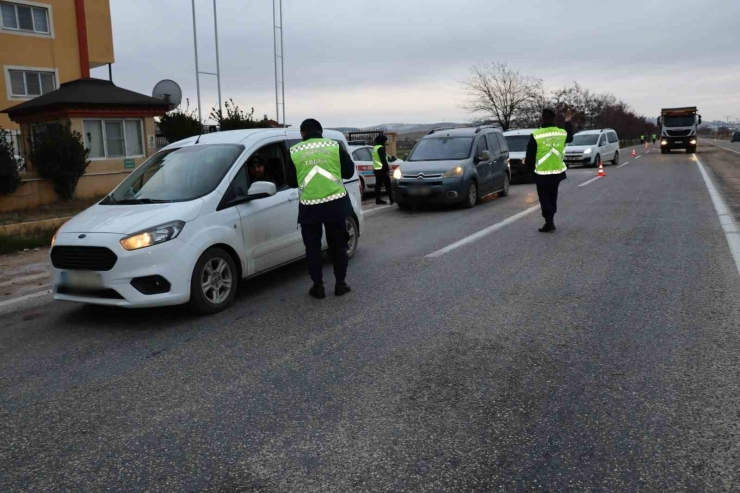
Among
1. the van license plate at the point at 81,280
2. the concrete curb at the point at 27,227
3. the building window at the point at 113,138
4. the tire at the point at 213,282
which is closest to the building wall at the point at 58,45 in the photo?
the building window at the point at 113,138

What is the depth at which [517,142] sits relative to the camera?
2262 cm

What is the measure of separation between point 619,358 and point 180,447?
10.2 ft

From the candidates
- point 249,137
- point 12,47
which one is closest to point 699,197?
point 249,137

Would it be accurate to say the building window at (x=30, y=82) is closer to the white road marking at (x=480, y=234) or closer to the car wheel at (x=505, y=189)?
the car wheel at (x=505, y=189)

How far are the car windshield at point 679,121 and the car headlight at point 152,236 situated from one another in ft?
139

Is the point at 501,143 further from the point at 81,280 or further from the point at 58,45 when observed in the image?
the point at 58,45

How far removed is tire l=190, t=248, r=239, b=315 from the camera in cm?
587

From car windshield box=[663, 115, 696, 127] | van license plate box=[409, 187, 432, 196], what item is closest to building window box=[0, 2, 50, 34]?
van license plate box=[409, 187, 432, 196]

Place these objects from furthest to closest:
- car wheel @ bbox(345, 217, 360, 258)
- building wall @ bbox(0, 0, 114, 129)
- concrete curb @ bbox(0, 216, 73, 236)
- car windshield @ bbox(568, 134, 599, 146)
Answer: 1. car windshield @ bbox(568, 134, 599, 146)
2. building wall @ bbox(0, 0, 114, 129)
3. concrete curb @ bbox(0, 216, 73, 236)
4. car wheel @ bbox(345, 217, 360, 258)

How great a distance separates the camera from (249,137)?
7.14m

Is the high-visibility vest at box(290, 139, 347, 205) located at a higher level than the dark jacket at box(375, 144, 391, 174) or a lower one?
higher

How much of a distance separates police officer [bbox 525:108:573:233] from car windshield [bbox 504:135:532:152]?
12.1m

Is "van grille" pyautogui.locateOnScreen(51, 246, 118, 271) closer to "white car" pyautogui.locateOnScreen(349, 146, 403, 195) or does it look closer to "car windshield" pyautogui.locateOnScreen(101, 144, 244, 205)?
"car windshield" pyautogui.locateOnScreen(101, 144, 244, 205)

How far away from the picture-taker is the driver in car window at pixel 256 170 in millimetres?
6867
